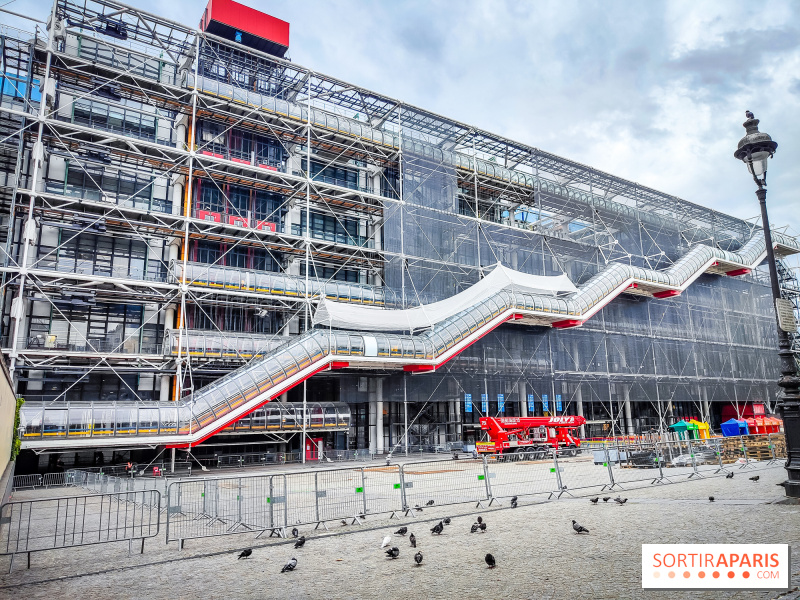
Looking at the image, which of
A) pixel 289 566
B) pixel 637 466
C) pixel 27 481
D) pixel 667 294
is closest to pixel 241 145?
pixel 27 481

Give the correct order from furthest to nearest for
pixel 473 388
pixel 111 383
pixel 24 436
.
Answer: pixel 473 388 → pixel 111 383 → pixel 24 436

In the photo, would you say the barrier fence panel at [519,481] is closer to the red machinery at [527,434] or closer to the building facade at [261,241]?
the red machinery at [527,434]

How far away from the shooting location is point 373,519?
1055 cm

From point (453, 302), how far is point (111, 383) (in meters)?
17.0

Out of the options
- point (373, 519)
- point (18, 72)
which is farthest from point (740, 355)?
point (18, 72)

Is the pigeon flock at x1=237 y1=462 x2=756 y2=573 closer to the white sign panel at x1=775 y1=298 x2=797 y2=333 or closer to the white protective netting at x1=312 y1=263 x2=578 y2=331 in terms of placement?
the white sign panel at x1=775 y1=298 x2=797 y2=333

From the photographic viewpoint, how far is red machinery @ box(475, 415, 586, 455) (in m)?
25.2

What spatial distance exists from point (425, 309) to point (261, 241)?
904 cm

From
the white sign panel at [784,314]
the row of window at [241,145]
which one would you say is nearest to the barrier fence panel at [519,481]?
the white sign panel at [784,314]

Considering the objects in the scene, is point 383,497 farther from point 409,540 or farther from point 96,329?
point 96,329

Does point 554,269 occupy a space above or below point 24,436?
above

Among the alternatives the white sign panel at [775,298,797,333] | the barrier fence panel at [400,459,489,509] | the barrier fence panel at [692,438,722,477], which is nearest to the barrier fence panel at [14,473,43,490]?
the barrier fence panel at [400,459,489,509]

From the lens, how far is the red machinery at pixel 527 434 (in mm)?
25156

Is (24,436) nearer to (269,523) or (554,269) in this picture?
(269,523)
